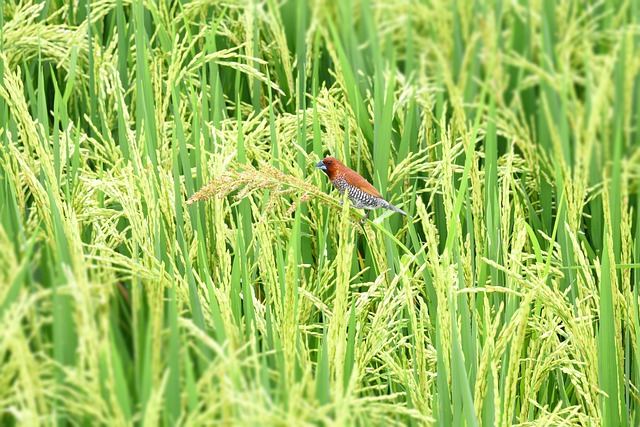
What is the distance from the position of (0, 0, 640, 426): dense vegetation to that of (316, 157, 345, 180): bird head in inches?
2.7

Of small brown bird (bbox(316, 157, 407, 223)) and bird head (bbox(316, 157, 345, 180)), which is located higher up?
bird head (bbox(316, 157, 345, 180))

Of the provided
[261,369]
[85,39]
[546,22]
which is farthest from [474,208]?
[546,22]

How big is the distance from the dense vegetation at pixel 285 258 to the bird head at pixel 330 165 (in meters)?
0.07

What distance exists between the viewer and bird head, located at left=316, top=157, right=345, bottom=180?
109 inches

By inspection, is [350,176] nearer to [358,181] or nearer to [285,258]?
[358,181]

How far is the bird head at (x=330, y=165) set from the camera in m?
2.77

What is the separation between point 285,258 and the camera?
2.77 m

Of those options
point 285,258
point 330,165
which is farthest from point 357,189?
→ point 285,258

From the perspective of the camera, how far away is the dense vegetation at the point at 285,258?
4.32ft

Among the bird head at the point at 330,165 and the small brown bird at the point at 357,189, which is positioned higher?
the bird head at the point at 330,165

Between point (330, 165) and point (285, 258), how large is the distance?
10.9 inches

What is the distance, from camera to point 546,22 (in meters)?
4.95

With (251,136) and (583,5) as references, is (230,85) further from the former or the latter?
(583,5)

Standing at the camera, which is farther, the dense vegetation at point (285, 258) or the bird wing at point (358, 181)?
the bird wing at point (358, 181)
